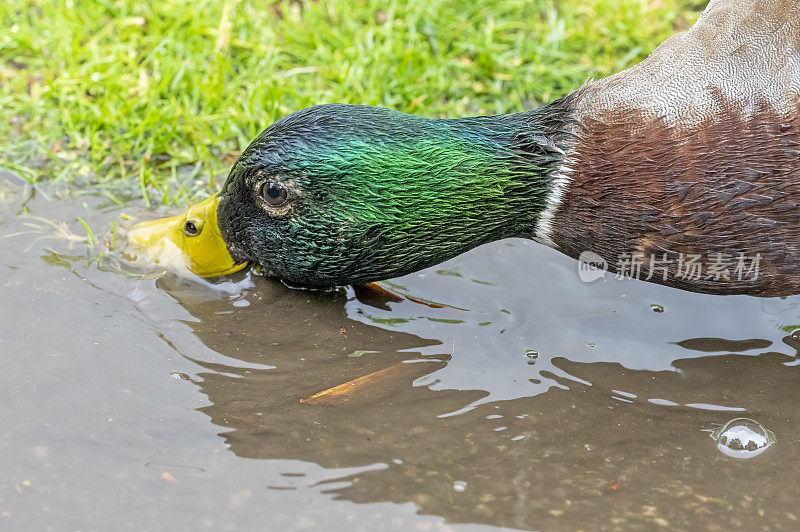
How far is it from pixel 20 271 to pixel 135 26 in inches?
78.8

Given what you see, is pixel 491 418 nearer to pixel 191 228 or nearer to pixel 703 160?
pixel 703 160

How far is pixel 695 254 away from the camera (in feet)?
9.71

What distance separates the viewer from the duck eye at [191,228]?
3387 mm

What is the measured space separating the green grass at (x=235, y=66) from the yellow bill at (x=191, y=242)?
1.85 ft

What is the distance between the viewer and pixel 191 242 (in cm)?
343

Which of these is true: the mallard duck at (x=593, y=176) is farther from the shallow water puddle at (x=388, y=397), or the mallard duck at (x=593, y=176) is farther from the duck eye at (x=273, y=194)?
the shallow water puddle at (x=388, y=397)

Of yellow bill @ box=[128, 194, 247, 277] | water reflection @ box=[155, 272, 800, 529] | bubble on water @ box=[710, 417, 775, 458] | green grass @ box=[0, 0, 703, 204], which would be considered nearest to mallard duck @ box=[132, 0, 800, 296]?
yellow bill @ box=[128, 194, 247, 277]

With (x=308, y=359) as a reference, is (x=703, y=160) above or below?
above

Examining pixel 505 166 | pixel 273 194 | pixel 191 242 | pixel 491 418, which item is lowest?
pixel 491 418

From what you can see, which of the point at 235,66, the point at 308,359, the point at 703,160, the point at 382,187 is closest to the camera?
the point at 703,160

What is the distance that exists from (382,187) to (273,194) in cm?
39

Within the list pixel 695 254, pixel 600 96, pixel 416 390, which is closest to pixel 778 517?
pixel 695 254

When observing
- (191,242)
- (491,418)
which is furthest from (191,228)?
(491,418)

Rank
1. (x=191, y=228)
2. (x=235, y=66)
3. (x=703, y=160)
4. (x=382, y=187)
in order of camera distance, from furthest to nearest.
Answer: (x=235, y=66) → (x=191, y=228) → (x=382, y=187) → (x=703, y=160)
